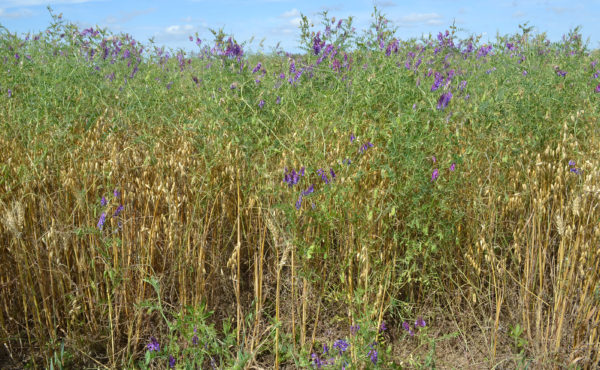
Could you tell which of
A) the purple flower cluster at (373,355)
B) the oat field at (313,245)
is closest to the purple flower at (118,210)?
the oat field at (313,245)

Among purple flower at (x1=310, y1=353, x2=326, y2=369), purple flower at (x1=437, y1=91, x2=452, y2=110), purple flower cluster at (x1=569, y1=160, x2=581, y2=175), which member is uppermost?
purple flower at (x1=437, y1=91, x2=452, y2=110)

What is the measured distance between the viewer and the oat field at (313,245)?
7.00 ft

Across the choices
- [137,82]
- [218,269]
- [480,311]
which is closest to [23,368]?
[218,269]

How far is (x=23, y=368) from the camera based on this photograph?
229 cm

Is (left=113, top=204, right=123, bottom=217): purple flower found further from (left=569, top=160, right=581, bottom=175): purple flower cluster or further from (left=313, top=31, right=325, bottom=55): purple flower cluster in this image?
(left=569, top=160, right=581, bottom=175): purple flower cluster

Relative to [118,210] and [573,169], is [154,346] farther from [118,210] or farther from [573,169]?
[573,169]

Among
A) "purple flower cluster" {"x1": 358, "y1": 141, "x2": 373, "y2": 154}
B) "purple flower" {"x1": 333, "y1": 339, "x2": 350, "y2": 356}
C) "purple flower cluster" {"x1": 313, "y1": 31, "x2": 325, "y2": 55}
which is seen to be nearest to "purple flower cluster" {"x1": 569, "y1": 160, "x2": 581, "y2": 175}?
"purple flower cluster" {"x1": 358, "y1": 141, "x2": 373, "y2": 154}

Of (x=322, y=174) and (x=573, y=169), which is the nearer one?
(x=322, y=174)

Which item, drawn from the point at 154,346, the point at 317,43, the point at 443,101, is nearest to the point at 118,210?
the point at 154,346

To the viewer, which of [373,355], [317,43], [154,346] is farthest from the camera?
[317,43]

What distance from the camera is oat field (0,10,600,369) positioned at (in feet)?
7.00

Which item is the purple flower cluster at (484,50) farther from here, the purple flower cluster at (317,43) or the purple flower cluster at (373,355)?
the purple flower cluster at (373,355)

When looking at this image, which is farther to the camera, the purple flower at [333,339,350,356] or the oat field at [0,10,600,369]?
the oat field at [0,10,600,369]

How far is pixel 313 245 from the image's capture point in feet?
6.67
